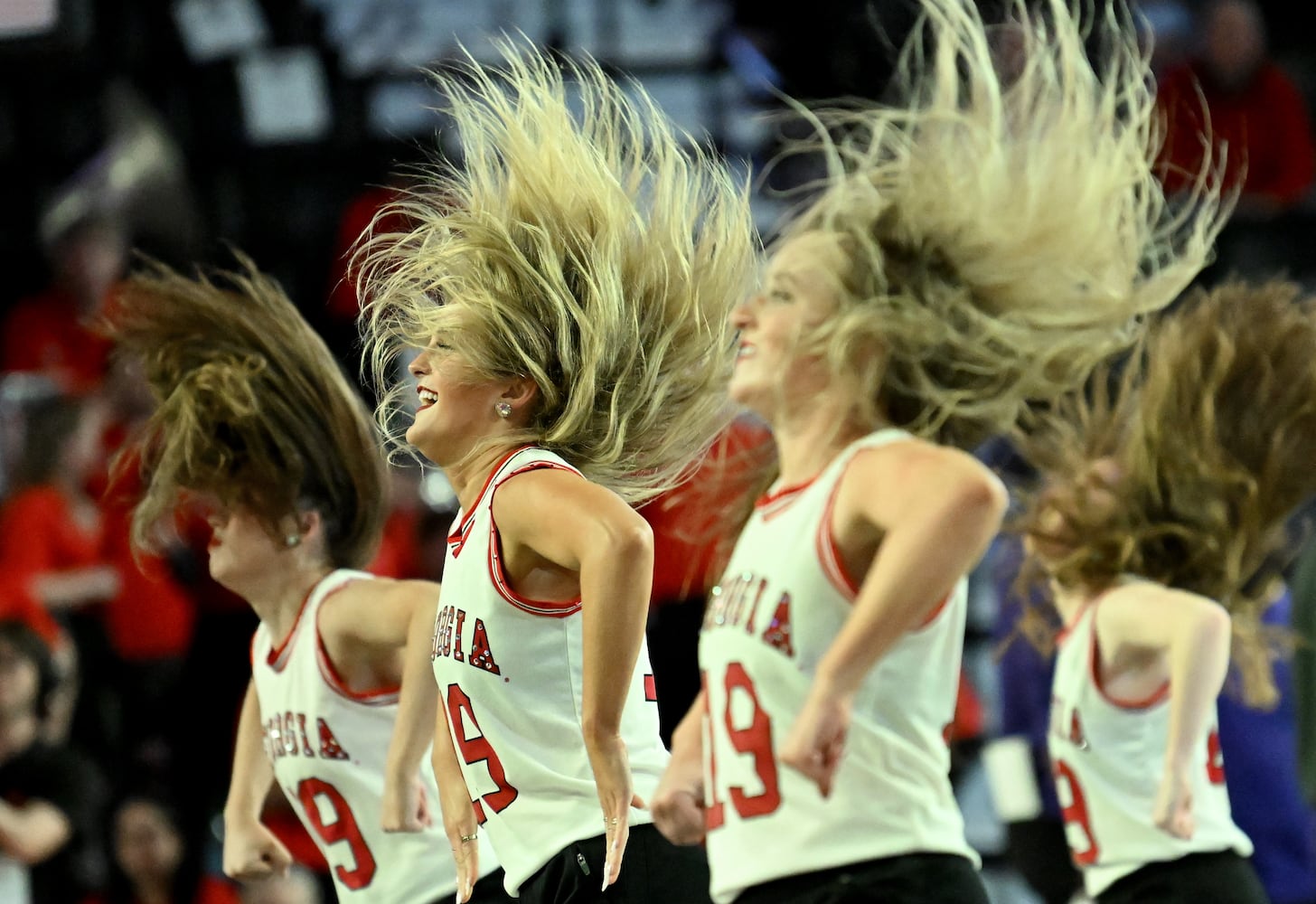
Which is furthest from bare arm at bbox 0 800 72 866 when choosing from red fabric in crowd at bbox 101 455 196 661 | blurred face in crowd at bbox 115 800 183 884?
red fabric in crowd at bbox 101 455 196 661

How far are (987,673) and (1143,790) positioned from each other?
2.93 metres

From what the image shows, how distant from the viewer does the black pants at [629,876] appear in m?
3.15

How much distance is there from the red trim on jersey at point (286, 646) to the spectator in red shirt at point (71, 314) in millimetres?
4002

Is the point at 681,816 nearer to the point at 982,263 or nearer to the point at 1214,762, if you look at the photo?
the point at 982,263

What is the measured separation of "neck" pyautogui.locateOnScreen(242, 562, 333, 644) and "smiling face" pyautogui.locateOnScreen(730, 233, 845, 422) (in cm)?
138

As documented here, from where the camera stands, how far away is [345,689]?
12.5 feet

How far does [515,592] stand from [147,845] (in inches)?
131

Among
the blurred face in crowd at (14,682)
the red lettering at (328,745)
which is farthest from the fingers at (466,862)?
the blurred face in crowd at (14,682)

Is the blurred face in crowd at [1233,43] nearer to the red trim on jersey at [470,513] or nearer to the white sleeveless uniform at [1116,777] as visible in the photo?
the white sleeveless uniform at [1116,777]

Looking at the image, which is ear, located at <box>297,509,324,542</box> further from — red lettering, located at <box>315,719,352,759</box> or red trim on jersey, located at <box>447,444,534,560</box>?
red trim on jersey, located at <box>447,444,534,560</box>

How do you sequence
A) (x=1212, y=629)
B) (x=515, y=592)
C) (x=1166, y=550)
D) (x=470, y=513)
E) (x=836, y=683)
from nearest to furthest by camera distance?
(x=836, y=683) → (x=515, y=592) → (x=470, y=513) → (x=1212, y=629) → (x=1166, y=550)

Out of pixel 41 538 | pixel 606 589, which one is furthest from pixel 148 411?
pixel 606 589

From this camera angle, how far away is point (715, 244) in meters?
3.63

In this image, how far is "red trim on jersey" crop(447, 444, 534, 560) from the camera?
3328 millimetres
